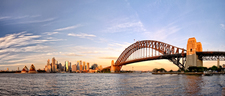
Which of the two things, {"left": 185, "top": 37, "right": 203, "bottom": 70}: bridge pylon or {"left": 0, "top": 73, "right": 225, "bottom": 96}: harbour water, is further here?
{"left": 185, "top": 37, "right": 203, "bottom": 70}: bridge pylon

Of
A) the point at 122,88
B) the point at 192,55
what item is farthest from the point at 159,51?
the point at 122,88

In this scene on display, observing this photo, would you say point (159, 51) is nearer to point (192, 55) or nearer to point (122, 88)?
point (192, 55)

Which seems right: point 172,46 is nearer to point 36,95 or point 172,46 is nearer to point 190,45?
point 190,45

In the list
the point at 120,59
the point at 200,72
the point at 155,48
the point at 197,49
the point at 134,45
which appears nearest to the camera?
the point at 200,72

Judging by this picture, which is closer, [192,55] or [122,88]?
[122,88]

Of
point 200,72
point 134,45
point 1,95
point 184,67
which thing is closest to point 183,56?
point 184,67

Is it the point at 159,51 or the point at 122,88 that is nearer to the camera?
the point at 122,88

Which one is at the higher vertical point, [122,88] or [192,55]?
[192,55]

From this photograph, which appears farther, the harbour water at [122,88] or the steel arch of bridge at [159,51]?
the steel arch of bridge at [159,51]

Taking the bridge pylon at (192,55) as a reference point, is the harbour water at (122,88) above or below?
below

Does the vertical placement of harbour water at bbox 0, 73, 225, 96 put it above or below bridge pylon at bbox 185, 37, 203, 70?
below

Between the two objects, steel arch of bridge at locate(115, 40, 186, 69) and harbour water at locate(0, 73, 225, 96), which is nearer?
harbour water at locate(0, 73, 225, 96)
